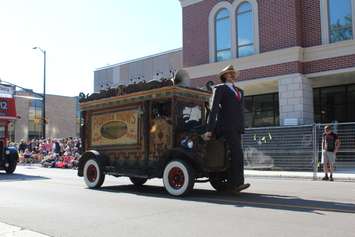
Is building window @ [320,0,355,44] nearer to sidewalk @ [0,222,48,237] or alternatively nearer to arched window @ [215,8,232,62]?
arched window @ [215,8,232,62]

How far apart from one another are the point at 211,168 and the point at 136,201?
1626 millimetres

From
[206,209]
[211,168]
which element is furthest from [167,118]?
[206,209]

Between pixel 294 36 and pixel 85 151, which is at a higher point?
pixel 294 36

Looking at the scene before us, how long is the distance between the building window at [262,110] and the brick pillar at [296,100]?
284 centimetres

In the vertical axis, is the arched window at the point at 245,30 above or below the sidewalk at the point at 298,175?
above

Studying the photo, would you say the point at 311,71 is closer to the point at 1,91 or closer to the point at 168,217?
the point at 1,91

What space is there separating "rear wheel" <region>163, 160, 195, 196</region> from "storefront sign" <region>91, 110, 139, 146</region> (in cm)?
142

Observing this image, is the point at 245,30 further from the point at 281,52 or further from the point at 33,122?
the point at 33,122

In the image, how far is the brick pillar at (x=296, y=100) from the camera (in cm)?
2059

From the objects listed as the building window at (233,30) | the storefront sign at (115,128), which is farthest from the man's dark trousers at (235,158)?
the building window at (233,30)

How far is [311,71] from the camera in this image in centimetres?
2089

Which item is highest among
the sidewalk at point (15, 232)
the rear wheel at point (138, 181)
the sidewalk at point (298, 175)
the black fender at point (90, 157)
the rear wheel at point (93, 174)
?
the black fender at point (90, 157)

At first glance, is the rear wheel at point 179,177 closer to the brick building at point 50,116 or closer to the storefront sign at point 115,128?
the storefront sign at point 115,128

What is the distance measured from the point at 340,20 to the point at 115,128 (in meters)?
12.7
